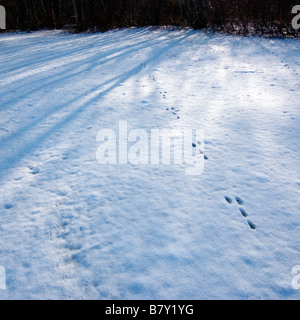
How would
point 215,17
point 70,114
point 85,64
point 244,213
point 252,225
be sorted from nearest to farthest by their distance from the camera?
point 252,225
point 244,213
point 70,114
point 85,64
point 215,17

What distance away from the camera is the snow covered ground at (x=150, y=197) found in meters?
2.02

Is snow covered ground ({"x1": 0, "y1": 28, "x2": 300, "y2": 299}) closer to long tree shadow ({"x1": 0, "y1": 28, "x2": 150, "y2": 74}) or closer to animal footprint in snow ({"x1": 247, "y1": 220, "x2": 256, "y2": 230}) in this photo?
animal footprint in snow ({"x1": 247, "y1": 220, "x2": 256, "y2": 230})

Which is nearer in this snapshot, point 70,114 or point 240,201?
point 240,201

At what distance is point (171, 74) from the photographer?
712 centimetres

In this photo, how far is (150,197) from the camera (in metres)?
2.86

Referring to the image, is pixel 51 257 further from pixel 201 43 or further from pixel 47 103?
pixel 201 43

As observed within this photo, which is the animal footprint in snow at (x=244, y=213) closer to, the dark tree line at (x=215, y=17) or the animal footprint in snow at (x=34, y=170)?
the animal footprint in snow at (x=34, y=170)

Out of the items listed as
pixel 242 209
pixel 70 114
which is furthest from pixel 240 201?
pixel 70 114

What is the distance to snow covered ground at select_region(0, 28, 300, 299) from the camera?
202 cm

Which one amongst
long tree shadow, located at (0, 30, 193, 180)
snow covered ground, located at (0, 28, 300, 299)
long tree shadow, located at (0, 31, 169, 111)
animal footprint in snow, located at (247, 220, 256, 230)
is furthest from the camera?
long tree shadow, located at (0, 31, 169, 111)

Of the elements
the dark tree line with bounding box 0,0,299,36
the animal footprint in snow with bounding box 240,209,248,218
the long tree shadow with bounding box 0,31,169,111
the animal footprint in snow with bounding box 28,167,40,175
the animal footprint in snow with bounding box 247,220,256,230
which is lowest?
the animal footprint in snow with bounding box 247,220,256,230

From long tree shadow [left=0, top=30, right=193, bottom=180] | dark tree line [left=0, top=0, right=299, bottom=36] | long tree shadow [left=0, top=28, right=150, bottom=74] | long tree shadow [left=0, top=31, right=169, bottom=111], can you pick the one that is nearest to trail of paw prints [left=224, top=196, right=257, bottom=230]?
long tree shadow [left=0, top=30, right=193, bottom=180]

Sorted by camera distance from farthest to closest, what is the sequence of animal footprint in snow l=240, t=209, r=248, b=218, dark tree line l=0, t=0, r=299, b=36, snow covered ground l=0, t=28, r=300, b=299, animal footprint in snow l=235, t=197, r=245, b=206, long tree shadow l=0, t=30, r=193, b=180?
dark tree line l=0, t=0, r=299, b=36, long tree shadow l=0, t=30, r=193, b=180, animal footprint in snow l=235, t=197, r=245, b=206, animal footprint in snow l=240, t=209, r=248, b=218, snow covered ground l=0, t=28, r=300, b=299

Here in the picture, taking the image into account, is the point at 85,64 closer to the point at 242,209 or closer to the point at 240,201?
the point at 240,201
